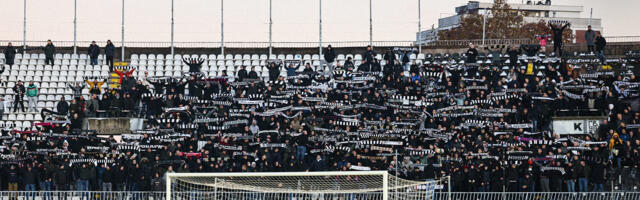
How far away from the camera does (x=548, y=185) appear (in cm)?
3056

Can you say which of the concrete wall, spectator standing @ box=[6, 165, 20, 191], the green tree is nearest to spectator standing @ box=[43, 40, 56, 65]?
the concrete wall

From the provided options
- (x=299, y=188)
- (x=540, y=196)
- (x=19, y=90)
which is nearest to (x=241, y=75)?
(x=19, y=90)

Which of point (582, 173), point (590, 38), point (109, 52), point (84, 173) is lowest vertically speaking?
point (84, 173)

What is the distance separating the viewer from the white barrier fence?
91.4ft

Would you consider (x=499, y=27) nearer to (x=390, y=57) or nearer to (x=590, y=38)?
(x=590, y=38)

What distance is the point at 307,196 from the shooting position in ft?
93.2

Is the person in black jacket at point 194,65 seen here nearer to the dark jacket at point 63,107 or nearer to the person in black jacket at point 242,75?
the person in black jacket at point 242,75

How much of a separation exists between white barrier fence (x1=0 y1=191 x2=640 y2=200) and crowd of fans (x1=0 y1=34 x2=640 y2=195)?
1.16m

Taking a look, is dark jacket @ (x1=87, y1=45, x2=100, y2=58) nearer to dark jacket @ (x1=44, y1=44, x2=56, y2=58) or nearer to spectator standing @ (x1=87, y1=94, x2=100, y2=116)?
dark jacket @ (x1=44, y1=44, x2=56, y2=58)

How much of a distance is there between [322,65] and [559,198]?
17.0 m

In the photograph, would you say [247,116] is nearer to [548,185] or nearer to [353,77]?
[353,77]

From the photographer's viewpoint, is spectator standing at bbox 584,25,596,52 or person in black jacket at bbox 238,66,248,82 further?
spectator standing at bbox 584,25,596,52

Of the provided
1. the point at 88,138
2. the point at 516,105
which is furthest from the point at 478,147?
the point at 88,138

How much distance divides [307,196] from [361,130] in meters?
5.84
